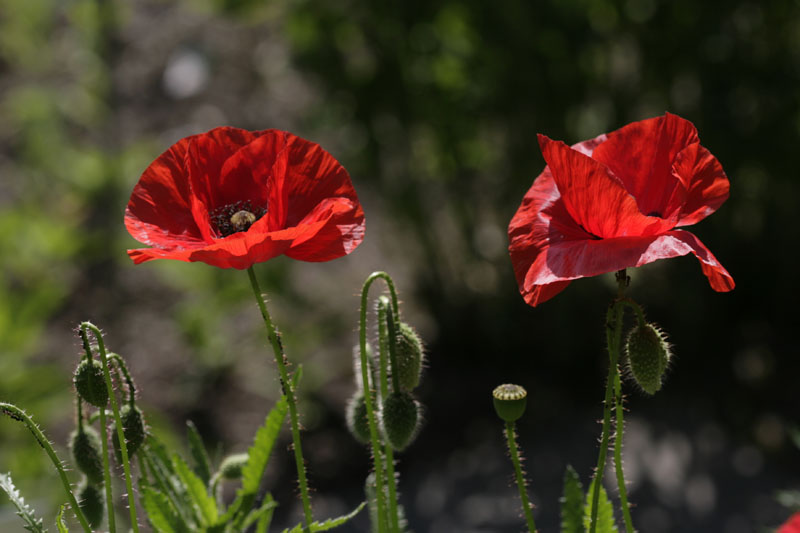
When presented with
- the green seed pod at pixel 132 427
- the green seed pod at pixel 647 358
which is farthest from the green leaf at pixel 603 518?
the green seed pod at pixel 132 427

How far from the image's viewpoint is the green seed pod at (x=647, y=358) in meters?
1.01

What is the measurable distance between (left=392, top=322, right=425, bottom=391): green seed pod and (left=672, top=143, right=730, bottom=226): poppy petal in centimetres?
35

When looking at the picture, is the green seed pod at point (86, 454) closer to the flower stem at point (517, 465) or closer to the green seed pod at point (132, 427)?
the green seed pod at point (132, 427)

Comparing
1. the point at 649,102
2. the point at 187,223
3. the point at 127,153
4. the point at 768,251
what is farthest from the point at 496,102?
the point at 187,223

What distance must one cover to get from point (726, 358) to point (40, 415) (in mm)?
2618

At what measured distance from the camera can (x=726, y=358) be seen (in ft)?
12.6

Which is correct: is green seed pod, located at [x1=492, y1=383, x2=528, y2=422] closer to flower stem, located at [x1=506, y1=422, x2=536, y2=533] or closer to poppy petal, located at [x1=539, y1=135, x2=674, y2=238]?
flower stem, located at [x1=506, y1=422, x2=536, y2=533]

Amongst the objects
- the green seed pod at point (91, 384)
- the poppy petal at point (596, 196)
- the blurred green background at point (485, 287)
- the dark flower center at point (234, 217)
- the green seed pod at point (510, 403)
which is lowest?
the green seed pod at point (510, 403)

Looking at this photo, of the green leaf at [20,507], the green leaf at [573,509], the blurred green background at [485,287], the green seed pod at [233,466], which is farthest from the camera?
the blurred green background at [485,287]

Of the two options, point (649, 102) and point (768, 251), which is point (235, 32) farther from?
point (768, 251)

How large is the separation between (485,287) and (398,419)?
9.38ft

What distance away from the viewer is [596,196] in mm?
961

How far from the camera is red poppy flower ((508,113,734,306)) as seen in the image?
36.5 inches

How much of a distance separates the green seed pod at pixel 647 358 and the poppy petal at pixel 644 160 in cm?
15
